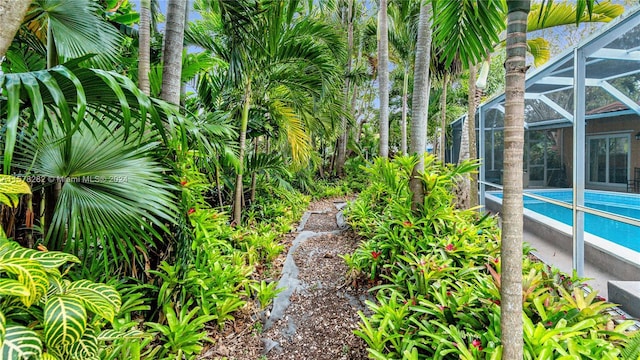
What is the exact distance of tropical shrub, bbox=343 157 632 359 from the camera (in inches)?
60.4

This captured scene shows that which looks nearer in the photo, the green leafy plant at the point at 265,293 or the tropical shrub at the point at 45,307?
the tropical shrub at the point at 45,307

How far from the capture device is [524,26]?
1.21 metres

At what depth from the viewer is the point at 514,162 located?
1222mm

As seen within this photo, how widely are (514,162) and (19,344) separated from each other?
1.89 m

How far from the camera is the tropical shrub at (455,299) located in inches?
60.4

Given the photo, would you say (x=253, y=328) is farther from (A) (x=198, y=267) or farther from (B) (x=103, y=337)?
(B) (x=103, y=337)

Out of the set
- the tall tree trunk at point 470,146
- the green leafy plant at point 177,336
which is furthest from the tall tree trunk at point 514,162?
the tall tree trunk at point 470,146

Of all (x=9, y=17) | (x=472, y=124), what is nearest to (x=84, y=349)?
(x=9, y=17)

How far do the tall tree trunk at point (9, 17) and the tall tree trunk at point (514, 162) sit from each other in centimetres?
189

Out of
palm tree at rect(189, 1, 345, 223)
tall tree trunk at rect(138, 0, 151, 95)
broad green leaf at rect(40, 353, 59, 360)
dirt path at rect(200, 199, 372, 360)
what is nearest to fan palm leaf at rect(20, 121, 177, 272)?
broad green leaf at rect(40, 353, 59, 360)

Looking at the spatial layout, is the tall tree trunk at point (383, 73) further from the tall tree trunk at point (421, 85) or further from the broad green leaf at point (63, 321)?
A: the broad green leaf at point (63, 321)

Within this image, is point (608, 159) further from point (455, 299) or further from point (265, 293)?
point (265, 293)

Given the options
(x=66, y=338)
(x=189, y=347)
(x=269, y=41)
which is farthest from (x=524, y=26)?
(x=269, y=41)

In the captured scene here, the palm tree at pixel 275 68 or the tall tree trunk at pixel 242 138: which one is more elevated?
the palm tree at pixel 275 68
